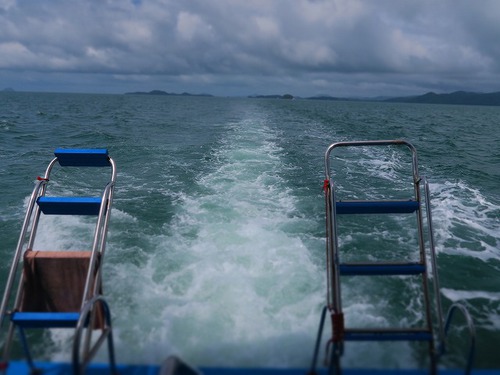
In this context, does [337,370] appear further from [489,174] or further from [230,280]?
[489,174]

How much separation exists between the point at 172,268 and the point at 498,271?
17.0 ft

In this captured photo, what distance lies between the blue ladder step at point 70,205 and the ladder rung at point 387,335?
96.5 inches

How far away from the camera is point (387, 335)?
9.46ft

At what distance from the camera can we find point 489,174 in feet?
44.5

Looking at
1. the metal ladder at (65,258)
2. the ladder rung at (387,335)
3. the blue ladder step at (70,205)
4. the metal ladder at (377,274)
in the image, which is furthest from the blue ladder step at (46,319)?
the ladder rung at (387,335)

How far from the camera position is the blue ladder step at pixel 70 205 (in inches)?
142

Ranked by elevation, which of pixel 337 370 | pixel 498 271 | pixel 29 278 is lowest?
pixel 498 271

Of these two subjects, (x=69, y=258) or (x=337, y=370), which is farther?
(x=69, y=258)

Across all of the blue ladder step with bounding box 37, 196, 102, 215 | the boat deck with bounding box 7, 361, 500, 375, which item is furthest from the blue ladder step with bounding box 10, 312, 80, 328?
the blue ladder step with bounding box 37, 196, 102, 215

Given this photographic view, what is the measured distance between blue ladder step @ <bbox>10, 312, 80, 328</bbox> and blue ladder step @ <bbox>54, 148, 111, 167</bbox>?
1492 millimetres

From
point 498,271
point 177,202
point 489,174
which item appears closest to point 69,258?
point 177,202

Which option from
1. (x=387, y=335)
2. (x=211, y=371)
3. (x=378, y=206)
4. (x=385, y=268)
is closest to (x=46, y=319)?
(x=211, y=371)

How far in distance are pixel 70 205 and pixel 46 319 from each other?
44.1 inches

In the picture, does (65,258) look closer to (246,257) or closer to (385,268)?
(385,268)
